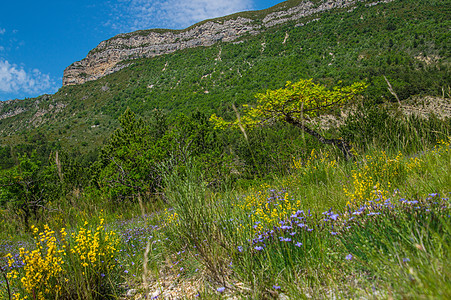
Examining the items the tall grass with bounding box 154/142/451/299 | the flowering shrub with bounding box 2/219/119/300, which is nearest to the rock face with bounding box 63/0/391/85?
the tall grass with bounding box 154/142/451/299

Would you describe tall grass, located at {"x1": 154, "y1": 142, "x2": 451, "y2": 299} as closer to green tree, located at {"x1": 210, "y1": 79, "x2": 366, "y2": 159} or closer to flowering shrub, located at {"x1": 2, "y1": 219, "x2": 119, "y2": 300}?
flowering shrub, located at {"x1": 2, "y1": 219, "x2": 119, "y2": 300}

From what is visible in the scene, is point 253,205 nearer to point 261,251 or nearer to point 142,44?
point 261,251

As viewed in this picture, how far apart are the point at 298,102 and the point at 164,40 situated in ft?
353

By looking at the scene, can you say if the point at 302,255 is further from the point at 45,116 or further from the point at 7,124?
the point at 7,124

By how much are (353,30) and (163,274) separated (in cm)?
6506

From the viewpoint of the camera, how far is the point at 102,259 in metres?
2.23

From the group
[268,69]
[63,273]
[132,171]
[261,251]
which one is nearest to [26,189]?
[132,171]

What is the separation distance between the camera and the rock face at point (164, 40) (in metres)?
80.6

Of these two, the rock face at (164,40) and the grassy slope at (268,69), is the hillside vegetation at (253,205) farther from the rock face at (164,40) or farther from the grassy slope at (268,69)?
the rock face at (164,40)

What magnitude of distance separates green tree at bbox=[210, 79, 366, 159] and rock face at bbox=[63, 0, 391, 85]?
81.4 meters

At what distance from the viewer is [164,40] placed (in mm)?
99500

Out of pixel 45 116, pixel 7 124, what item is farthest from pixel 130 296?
pixel 7 124

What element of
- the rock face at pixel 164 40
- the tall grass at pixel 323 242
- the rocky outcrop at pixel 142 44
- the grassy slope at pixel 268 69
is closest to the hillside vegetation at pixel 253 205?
the tall grass at pixel 323 242

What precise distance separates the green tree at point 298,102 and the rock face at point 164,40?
81.4 m
